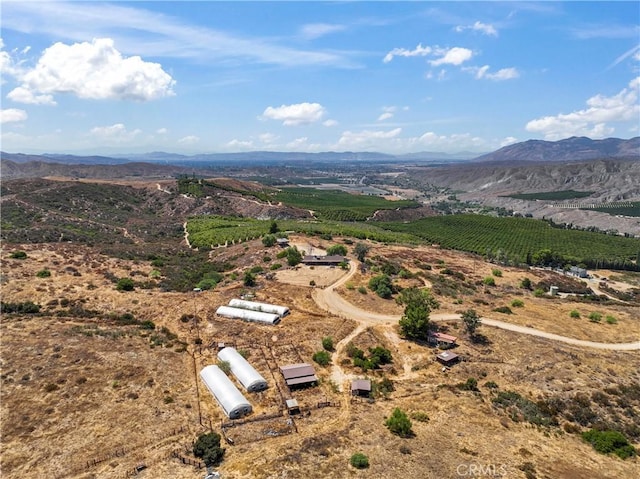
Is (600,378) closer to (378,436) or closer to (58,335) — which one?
(378,436)

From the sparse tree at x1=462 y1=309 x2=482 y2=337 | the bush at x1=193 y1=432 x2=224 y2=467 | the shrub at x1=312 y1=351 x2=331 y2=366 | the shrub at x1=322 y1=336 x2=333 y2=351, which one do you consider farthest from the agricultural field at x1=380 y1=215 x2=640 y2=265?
the bush at x1=193 y1=432 x2=224 y2=467

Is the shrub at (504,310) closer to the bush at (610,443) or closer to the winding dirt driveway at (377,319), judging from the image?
the winding dirt driveway at (377,319)

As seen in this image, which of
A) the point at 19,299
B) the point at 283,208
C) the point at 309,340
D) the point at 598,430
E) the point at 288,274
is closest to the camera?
the point at 598,430

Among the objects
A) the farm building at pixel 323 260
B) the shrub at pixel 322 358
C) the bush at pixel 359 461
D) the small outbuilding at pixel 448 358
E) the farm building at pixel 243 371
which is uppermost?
the farm building at pixel 323 260

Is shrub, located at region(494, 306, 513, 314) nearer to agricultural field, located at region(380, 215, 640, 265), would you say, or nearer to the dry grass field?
the dry grass field

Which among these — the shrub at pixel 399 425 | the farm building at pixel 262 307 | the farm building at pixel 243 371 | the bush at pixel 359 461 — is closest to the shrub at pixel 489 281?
the farm building at pixel 262 307

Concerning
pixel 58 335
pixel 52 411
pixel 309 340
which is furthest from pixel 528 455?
pixel 58 335

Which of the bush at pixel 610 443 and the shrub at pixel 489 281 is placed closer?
the bush at pixel 610 443
